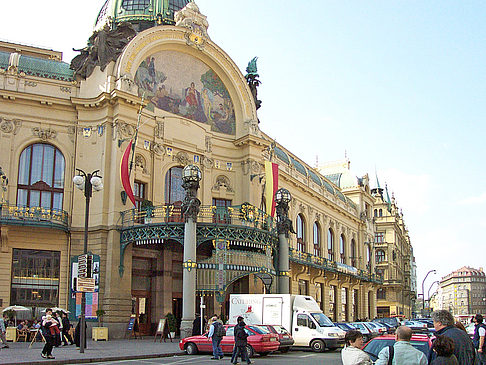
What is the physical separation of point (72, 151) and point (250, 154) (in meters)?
12.3

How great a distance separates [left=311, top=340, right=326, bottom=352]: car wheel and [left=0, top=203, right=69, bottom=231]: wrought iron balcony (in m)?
14.6

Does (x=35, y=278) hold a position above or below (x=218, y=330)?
above

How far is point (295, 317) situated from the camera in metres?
28.9

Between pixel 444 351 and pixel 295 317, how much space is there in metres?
21.4

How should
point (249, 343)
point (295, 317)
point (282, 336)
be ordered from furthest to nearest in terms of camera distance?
point (295, 317) < point (282, 336) < point (249, 343)

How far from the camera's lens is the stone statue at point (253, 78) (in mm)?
42969

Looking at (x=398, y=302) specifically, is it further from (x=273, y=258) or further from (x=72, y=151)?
(x=72, y=151)

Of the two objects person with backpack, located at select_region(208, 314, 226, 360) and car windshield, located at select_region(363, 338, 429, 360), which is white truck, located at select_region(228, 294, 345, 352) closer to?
person with backpack, located at select_region(208, 314, 226, 360)

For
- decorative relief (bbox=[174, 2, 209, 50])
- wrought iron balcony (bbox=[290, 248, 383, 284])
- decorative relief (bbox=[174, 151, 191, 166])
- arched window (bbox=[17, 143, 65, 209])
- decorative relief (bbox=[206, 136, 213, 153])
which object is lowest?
wrought iron balcony (bbox=[290, 248, 383, 284])

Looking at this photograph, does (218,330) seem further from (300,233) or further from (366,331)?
(300,233)

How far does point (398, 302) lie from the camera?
9625 centimetres


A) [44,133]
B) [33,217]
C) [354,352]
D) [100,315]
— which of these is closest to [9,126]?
[44,133]

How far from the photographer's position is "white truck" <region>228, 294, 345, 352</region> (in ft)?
92.0

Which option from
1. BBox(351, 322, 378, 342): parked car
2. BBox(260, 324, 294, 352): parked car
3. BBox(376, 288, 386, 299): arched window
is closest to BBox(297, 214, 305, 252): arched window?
BBox(351, 322, 378, 342): parked car
